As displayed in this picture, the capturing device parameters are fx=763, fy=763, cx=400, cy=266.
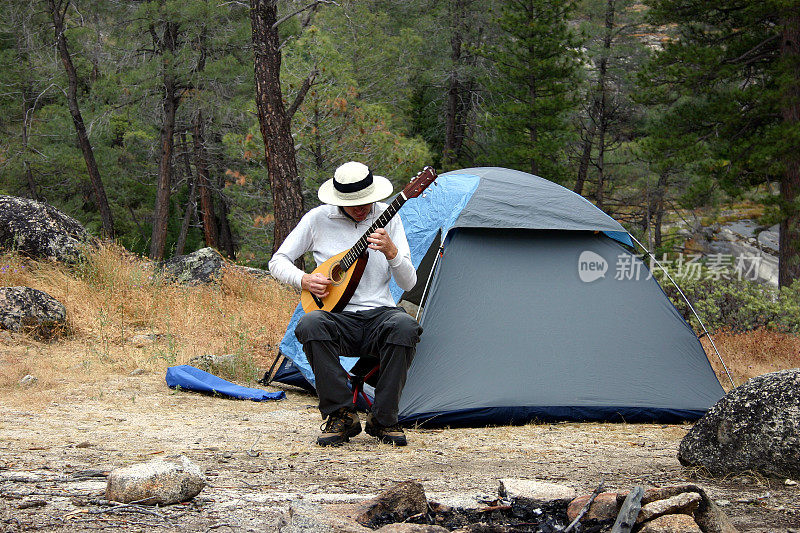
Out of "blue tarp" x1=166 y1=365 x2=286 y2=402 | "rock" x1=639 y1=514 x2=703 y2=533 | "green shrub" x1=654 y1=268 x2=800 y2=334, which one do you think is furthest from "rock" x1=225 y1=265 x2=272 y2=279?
"rock" x1=639 y1=514 x2=703 y2=533

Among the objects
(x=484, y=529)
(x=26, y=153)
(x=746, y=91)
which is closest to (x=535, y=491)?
(x=484, y=529)

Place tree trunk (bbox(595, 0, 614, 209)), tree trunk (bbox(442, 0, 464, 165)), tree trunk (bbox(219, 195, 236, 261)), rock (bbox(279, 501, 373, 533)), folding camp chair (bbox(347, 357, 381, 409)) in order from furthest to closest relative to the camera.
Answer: tree trunk (bbox(595, 0, 614, 209)), tree trunk (bbox(219, 195, 236, 261)), tree trunk (bbox(442, 0, 464, 165)), folding camp chair (bbox(347, 357, 381, 409)), rock (bbox(279, 501, 373, 533))

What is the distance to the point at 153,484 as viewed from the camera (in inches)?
108

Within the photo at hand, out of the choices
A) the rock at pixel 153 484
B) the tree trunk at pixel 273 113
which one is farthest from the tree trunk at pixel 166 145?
the rock at pixel 153 484

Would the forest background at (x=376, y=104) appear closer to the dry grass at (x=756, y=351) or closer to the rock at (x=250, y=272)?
the rock at (x=250, y=272)

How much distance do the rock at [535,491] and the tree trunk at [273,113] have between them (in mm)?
6484

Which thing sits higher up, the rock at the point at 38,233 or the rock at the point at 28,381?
the rock at the point at 38,233

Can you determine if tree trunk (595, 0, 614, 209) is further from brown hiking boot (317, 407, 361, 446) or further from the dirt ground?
brown hiking boot (317, 407, 361, 446)

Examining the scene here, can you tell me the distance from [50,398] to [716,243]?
83.7 feet

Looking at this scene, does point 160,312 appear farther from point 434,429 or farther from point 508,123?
point 508,123

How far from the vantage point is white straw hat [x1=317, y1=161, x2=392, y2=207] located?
14.5 ft

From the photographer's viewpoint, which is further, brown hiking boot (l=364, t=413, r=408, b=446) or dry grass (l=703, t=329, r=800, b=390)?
dry grass (l=703, t=329, r=800, b=390)

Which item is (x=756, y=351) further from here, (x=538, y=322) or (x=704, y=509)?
(x=704, y=509)

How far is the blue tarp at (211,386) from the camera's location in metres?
5.73
